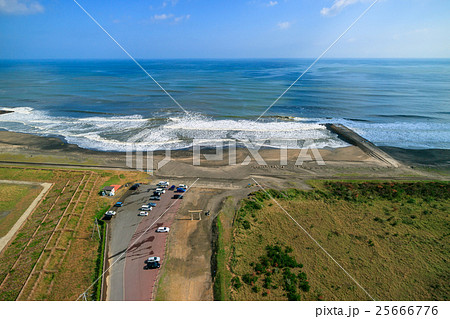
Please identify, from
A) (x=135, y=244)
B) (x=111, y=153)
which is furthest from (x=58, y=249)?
(x=111, y=153)

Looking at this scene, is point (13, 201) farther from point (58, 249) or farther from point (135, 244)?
point (135, 244)

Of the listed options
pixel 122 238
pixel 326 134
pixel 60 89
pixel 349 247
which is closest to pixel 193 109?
pixel 326 134

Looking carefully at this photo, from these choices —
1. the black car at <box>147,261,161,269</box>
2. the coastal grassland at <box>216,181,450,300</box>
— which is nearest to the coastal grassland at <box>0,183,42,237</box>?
the black car at <box>147,261,161,269</box>

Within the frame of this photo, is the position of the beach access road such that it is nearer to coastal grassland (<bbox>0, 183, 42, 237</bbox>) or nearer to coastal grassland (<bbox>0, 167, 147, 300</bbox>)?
coastal grassland (<bbox>0, 167, 147, 300</bbox>)

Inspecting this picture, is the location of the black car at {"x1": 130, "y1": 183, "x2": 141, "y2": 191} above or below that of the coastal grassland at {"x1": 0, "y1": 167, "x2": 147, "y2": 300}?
above

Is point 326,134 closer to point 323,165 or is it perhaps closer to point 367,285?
point 323,165
